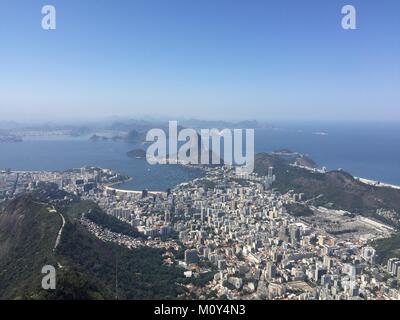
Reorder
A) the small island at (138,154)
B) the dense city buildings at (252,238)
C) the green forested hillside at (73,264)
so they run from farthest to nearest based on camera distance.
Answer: the small island at (138,154) < the dense city buildings at (252,238) < the green forested hillside at (73,264)

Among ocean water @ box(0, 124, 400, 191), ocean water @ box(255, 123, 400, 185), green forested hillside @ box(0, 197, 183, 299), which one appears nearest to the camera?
green forested hillside @ box(0, 197, 183, 299)

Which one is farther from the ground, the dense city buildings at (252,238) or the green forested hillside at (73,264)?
the green forested hillside at (73,264)

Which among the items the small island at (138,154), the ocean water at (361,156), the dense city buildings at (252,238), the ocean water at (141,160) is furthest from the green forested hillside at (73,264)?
the small island at (138,154)

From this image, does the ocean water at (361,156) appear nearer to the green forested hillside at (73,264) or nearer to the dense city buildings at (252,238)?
the dense city buildings at (252,238)

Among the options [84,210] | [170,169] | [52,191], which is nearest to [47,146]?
[170,169]

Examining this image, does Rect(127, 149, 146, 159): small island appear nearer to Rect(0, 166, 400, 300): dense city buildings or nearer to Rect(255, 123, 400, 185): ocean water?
Rect(255, 123, 400, 185): ocean water

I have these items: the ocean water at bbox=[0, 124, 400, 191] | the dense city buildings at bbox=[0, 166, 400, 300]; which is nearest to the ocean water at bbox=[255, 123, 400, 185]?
the ocean water at bbox=[0, 124, 400, 191]

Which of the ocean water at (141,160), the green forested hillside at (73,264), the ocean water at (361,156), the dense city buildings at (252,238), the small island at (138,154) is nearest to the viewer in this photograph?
the green forested hillside at (73,264)

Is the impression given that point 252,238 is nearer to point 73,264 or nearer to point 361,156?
point 73,264

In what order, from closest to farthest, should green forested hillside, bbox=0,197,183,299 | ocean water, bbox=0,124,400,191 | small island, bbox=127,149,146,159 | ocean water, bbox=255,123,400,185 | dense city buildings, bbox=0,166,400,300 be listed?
green forested hillside, bbox=0,197,183,299 → dense city buildings, bbox=0,166,400,300 → ocean water, bbox=0,124,400,191 → ocean water, bbox=255,123,400,185 → small island, bbox=127,149,146,159

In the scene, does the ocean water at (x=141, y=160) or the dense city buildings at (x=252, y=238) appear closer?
the dense city buildings at (x=252, y=238)

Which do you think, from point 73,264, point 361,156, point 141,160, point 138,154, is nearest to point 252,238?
point 73,264
